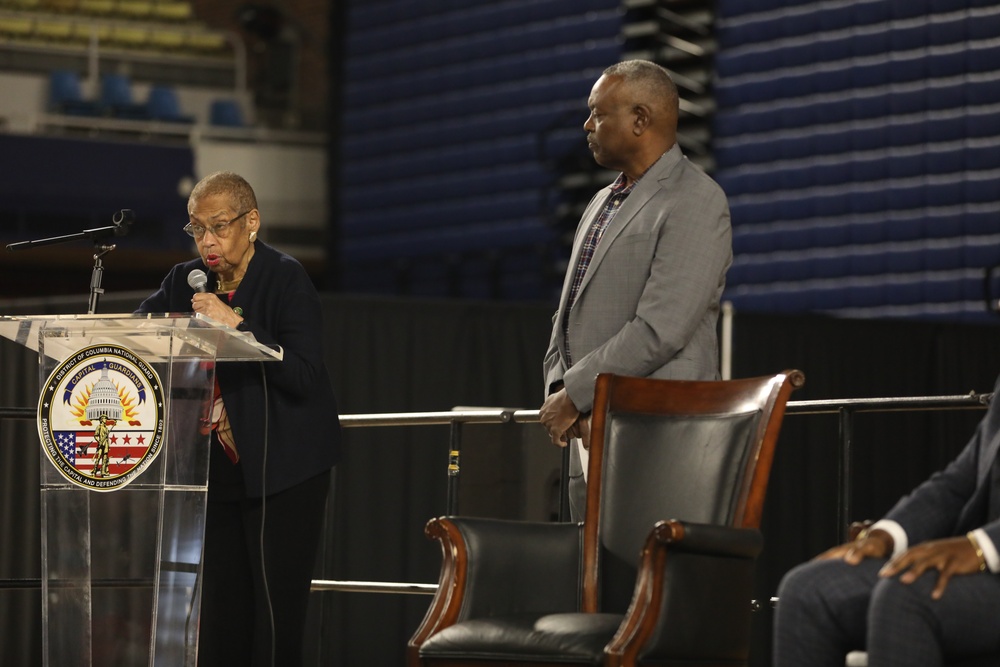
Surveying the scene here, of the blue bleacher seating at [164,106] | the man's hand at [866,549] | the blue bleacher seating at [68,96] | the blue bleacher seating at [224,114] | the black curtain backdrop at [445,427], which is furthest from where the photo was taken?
→ the blue bleacher seating at [224,114]

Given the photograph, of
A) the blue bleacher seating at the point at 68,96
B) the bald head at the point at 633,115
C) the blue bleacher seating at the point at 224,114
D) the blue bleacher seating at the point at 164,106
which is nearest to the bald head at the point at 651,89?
the bald head at the point at 633,115

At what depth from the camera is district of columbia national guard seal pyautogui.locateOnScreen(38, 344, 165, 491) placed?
2.66 metres

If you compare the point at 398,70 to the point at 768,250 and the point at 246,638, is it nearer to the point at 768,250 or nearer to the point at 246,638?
the point at 768,250

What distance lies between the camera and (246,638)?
2.88 m

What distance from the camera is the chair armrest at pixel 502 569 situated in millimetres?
2730

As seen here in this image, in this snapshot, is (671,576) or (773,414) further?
(773,414)

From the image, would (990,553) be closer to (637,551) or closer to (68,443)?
(637,551)

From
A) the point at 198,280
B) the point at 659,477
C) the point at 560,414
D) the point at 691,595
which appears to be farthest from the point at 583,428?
the point at 198,280

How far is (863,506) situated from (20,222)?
6.64 metres

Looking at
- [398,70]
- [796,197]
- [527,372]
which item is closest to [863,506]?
[527,372]

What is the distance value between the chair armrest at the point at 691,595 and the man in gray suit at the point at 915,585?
0.24m

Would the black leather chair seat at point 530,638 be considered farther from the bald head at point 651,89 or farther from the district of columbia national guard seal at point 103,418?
the bald head at point 651,89

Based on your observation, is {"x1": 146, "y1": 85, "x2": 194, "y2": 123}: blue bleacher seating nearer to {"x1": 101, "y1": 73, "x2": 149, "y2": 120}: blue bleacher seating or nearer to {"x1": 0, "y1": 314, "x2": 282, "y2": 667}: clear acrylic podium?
{"x1": 101, "y1": 73, "x2": 149, "y2": 120}: blue bleacher seating

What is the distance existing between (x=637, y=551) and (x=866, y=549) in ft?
2.04
